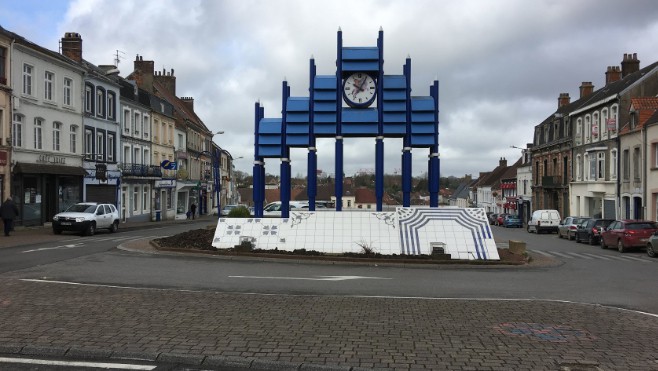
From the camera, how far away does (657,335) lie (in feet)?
23.9

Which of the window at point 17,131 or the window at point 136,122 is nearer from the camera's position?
the window at point 17,131

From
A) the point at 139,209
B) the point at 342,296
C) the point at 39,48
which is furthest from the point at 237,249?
the point at 139,209

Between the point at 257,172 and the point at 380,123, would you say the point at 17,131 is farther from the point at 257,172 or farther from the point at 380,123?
the point at 380,123

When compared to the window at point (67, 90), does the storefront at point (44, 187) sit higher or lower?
lower

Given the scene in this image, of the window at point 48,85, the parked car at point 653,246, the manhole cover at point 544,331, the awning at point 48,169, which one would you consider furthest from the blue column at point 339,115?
the window at point 48,85

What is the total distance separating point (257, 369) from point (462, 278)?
894 centimetres

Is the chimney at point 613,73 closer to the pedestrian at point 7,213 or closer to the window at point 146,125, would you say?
the window at point 146,125

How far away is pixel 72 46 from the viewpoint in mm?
38250

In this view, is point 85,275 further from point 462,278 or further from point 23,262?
point 462,278

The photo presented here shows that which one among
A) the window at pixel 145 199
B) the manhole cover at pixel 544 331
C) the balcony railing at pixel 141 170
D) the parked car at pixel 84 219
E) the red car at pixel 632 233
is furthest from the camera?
the window at pixel 145 199

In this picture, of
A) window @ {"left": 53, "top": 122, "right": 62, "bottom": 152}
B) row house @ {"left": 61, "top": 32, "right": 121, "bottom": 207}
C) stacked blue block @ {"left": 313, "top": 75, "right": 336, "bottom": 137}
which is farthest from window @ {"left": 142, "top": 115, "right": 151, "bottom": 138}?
stacked blue block @ {"left": 313, "top": 75, "right": 336, "bottom": 137}

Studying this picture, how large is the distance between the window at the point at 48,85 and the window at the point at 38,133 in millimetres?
1455

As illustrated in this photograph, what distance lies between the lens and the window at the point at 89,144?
37.2 m

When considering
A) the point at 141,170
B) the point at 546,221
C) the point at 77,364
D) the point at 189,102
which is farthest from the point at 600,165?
the point at 189,102
